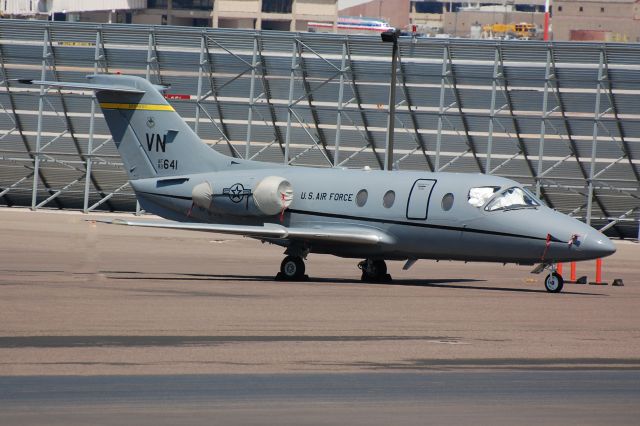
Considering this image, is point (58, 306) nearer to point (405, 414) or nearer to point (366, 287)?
point (366, 287)

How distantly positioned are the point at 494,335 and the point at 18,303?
24.1 feet

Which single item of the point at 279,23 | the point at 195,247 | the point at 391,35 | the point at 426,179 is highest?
the point at 279,23

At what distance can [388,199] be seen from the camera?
25.5 meters

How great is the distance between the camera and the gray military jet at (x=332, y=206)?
952 inches

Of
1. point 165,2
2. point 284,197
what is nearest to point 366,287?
point 284,197

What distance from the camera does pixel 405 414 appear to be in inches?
446

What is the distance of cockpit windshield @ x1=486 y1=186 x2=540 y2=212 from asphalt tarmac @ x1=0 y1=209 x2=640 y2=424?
1.67 m

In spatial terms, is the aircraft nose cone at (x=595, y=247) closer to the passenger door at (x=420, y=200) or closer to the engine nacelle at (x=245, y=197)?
the passenger door at (x=420, y=200)

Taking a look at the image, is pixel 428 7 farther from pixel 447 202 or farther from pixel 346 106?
pixel 447 202

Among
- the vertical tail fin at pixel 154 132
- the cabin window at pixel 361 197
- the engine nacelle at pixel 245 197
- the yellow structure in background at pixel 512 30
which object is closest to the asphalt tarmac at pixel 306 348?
the engine nacelle at pixel 245 197

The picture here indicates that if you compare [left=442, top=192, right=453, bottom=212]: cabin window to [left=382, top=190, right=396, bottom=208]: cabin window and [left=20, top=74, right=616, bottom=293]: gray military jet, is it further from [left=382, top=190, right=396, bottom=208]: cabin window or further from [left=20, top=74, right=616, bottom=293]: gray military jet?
[left=382, top=190, right=396, bottom=208]: cabin window

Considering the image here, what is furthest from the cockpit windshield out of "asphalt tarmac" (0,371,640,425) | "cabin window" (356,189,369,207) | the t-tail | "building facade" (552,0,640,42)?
"building facade" (552,0,640,42)

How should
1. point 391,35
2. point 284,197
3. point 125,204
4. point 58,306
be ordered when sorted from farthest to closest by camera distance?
point 125,204
point 391,35
point 284,197
point 58,306

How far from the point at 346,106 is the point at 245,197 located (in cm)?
1621
